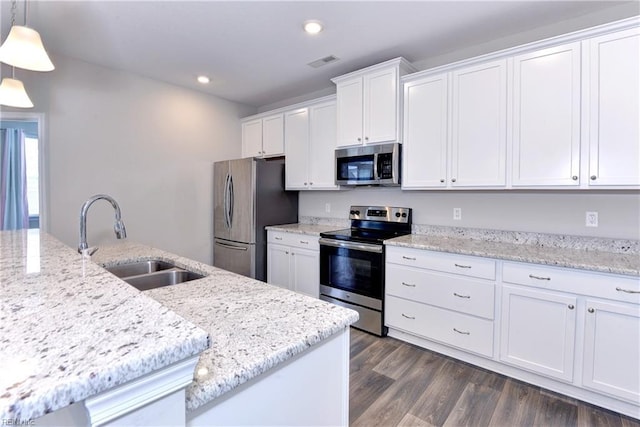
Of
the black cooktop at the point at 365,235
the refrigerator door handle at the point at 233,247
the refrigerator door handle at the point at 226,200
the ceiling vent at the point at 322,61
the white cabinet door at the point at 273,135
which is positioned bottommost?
the refrigerator door handle at the point at 233,247

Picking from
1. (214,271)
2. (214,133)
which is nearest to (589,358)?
(214,271)

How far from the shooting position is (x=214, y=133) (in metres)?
4.17

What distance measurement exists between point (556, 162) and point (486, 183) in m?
0.45

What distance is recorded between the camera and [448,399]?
1.96 metres

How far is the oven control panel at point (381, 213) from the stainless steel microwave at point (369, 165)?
0.38 metres

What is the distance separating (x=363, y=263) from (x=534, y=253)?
4.30ft

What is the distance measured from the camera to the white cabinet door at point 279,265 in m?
3.51

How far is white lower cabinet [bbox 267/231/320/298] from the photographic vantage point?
3.27 metres

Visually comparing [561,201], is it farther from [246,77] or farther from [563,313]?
[246,77]

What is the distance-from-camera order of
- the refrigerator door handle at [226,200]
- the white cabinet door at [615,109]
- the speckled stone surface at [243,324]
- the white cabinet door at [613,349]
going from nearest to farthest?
the speckled stone surface at [243,324] < the white cabinet door at [613,349] < the white cabinet door at [615,109] < the refrigerator door handle at [226,200]

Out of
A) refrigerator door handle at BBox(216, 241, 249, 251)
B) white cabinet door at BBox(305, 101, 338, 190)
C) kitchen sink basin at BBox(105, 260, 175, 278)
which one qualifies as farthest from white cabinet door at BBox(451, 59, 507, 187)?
refrigerator door handle at BBox(216, 241, 249, 251)

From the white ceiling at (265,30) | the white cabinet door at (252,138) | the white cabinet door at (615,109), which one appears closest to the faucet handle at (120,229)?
the white ceiling at (265,30)

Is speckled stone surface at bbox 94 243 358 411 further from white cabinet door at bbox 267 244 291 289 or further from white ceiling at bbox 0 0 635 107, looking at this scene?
white cabinet door at bbox 267 244 291 289

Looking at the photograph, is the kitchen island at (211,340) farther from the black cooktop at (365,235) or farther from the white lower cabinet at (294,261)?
the white lower cabinet at (294,261)
